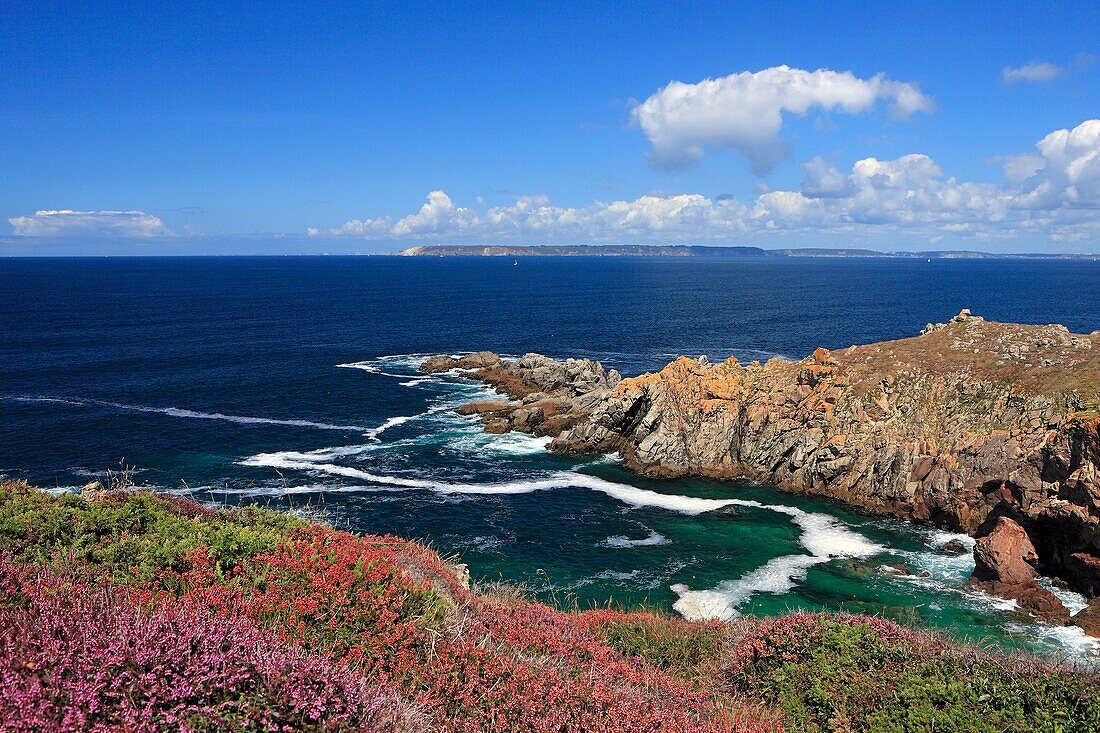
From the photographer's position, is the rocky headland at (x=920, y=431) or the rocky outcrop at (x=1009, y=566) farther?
the rocky headland at (x=920, y=431)

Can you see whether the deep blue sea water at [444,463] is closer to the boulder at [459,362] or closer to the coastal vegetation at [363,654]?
the boulder at [459,362]

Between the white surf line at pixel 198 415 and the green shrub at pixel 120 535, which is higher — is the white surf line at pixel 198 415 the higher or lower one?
the lower one

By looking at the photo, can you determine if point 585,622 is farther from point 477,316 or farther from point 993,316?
point 993,316

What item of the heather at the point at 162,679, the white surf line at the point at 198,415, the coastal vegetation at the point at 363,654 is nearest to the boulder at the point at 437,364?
the white surf line at the point at 198,415

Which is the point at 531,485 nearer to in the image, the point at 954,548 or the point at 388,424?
the point at 388,424

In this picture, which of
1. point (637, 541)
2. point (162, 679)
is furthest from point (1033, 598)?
point (162, 679)

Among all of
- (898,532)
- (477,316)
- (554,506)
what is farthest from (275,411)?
(477,316)

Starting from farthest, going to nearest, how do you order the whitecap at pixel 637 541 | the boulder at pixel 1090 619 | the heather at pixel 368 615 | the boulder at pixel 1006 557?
the whitecap at pixel 637 541, the boulder at pixel 1006 557, the boulder at pixel 1090 619, the heather at pixel 368 615
